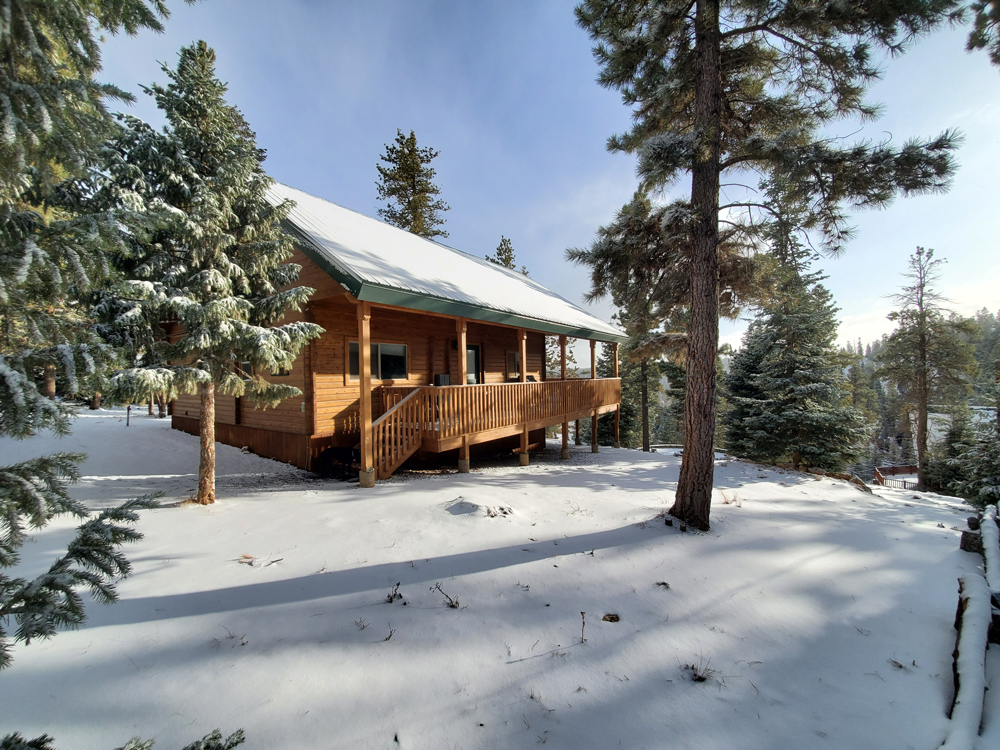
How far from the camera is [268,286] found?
627cm

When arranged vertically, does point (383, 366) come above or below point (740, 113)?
below

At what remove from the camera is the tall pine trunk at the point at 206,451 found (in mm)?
5902

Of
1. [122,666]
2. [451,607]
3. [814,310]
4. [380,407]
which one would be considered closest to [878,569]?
[451,607]

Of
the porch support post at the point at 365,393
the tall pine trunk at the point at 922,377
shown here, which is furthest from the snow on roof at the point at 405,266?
the tall pine trunk at the point at 922,377

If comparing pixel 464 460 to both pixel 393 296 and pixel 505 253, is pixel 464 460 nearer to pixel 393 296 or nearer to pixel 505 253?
pixel 393 296

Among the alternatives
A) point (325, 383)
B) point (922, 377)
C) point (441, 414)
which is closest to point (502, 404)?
point (441, 414)

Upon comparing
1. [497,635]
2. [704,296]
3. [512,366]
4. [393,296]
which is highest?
[393,296]

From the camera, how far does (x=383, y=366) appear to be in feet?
32.0

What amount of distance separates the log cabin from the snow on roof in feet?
0.16

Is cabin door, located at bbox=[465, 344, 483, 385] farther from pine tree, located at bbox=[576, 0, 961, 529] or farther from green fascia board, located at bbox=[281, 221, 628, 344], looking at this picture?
pine tree, located at bbox=[576, 0, 961, 529]

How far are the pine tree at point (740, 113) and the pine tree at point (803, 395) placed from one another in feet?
35.4

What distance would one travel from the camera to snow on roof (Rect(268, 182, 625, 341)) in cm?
734

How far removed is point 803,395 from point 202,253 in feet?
62.1

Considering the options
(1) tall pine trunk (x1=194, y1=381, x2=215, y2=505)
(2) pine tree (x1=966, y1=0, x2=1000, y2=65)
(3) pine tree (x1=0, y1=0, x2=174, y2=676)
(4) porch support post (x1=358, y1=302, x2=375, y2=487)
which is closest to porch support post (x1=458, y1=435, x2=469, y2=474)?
(4) porch support post (x1=358, y1=302, x2=375, y2=487)
